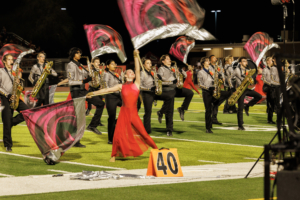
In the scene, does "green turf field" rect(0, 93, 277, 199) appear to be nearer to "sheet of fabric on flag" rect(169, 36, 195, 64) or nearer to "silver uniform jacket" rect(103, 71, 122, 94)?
"silver uniform jacket" rect(103, 71, 122, 94)

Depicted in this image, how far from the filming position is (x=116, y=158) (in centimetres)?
1039

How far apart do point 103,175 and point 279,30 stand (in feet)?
148

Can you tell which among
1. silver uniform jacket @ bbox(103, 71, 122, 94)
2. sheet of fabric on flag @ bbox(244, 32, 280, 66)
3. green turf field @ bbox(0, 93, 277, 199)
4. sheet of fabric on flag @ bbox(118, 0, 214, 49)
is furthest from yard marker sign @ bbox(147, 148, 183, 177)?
sheet of fabric on flag @ bbox(244, 32, 280, 66)

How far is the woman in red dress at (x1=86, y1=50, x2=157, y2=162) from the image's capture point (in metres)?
9.80

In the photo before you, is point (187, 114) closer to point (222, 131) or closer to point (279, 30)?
point (222, 131)

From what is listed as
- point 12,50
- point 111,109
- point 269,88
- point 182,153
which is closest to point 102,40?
point 111,109

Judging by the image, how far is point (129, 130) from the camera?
32.5ft

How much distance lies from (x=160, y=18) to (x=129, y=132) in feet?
7.21

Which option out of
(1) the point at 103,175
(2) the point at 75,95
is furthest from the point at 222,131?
(1) the point at 103,175

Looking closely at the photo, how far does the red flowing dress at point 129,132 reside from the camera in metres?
9.80

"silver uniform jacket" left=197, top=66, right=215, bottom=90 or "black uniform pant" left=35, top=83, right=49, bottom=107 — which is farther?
"silver uniform jacket" left=197, top=66, right=215, bottom=90

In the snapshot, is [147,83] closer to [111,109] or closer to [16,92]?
[111,109]

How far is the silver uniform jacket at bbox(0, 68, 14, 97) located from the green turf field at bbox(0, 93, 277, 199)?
1.25m

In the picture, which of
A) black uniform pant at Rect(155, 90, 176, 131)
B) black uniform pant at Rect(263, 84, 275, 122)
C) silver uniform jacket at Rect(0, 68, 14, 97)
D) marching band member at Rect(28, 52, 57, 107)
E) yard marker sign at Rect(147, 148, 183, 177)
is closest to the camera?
yard marker sign at Rect(147, 148, 183, 177)
